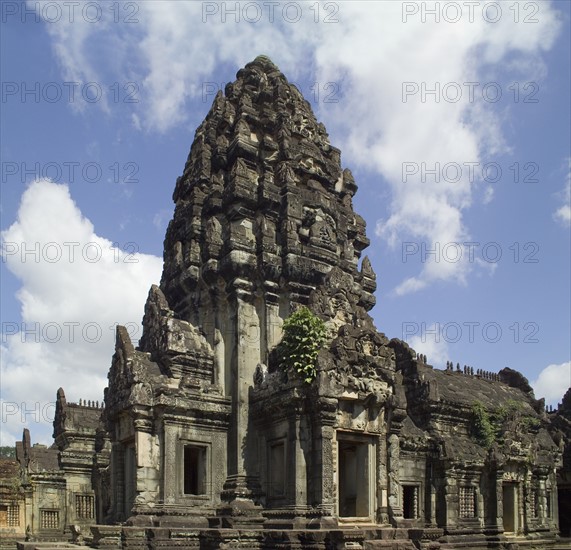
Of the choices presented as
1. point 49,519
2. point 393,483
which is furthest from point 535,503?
point 49,519

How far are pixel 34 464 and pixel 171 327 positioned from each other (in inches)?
435

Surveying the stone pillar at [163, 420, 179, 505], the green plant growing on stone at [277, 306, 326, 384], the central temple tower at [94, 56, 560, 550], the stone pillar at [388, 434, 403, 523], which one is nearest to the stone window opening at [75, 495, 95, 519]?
the central temple tower at [94, 56, 560, 550]

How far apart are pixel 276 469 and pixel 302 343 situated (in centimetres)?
319

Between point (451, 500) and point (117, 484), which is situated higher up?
point (117, 484)

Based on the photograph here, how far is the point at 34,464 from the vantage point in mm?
25469

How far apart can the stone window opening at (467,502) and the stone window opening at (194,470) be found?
8841 millimetres

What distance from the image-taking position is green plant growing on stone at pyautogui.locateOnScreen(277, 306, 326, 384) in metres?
15.9

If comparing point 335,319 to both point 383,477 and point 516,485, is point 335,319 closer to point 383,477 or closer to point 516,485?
point 383,477

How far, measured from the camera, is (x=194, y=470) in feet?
61.3

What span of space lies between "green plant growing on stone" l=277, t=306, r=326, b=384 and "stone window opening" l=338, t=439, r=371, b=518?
6.74 ft

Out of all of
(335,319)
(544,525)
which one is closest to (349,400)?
(335,319)

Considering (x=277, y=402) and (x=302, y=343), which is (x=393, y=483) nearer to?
(x=277, y=402)

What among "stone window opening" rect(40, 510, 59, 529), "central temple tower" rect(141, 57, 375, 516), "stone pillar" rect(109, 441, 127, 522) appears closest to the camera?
"stone pillar" rect(109, 441, 127, 522)

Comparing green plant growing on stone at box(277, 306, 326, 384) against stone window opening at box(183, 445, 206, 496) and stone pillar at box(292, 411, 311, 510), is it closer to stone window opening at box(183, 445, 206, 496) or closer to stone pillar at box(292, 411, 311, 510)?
stone pillar at box(292, 411, 311, 510)
